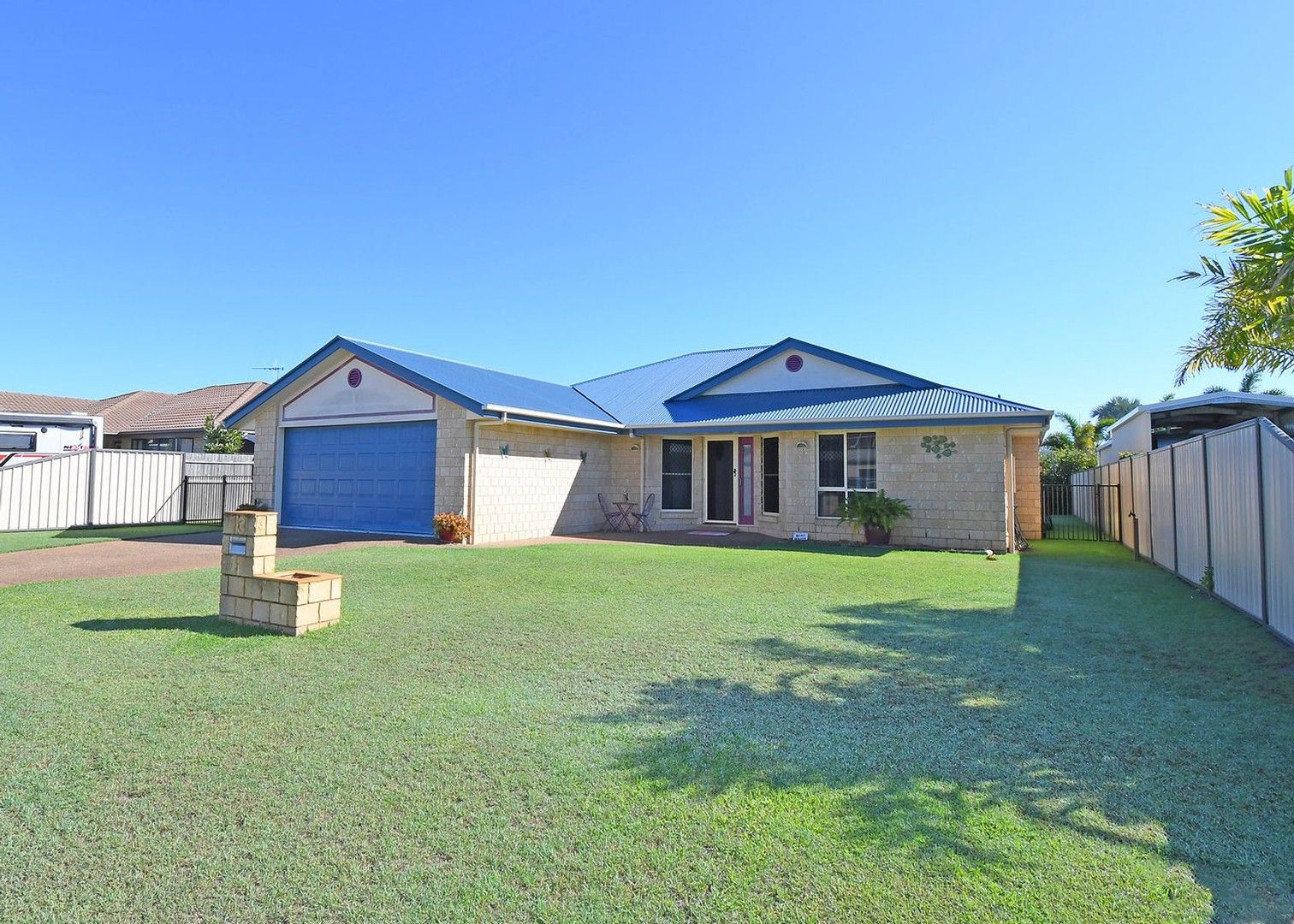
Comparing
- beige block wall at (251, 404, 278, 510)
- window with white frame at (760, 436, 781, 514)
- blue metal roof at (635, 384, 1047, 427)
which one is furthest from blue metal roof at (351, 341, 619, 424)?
window with white frame at (760, 436, 781, 514)

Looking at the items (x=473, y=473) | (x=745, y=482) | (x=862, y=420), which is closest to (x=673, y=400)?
(x=745, y=482)

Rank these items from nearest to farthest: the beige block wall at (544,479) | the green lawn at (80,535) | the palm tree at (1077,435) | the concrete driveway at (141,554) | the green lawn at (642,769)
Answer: the green lawn at (642,769), the concrete driveway at (141,554), the green lawn at (80,535), the beige block wall at (544,479), the palm tree at (1077,435)

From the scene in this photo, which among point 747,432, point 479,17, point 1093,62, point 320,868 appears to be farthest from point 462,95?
point 320,868

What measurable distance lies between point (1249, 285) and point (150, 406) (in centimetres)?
4378

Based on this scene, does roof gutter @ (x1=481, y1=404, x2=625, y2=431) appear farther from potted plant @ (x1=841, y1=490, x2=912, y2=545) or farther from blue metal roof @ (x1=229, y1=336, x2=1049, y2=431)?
potted plant @ (x1=841, y1=490, x2=912, y2=545)

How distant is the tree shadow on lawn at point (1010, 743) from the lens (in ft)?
8.47

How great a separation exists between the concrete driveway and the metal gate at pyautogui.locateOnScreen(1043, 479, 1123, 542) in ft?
51.7

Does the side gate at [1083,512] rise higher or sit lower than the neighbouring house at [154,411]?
lower

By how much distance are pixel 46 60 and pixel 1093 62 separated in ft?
56.2

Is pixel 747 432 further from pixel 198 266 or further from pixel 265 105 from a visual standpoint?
pixel 198 266

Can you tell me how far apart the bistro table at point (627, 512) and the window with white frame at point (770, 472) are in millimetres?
3332

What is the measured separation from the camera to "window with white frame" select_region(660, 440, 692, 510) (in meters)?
16.7

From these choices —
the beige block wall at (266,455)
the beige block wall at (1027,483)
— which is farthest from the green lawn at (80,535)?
the beige block wall at (1027,483)

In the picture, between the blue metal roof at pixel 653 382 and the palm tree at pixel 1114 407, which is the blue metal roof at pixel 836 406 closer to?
the blue metal roof at pixel 653 382
